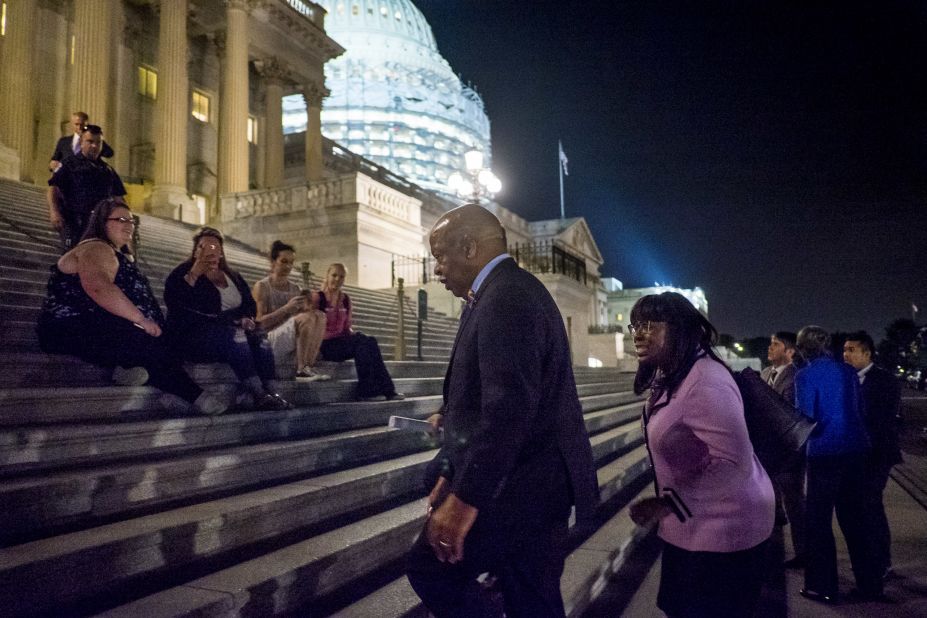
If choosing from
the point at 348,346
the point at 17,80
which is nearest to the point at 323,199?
the point at 17,80

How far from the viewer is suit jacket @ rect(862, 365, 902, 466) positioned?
4.71 metres

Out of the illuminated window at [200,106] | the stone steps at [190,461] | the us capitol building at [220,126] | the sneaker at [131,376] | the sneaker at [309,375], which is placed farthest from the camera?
the illuminated window at [200,106]

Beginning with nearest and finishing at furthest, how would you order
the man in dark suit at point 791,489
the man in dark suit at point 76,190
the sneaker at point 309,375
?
1. the man in dark suit at point 791,489
2. the sneaker at point 309,375
3. the man in dark suit at point 76,190

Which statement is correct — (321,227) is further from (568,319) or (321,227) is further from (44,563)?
(44,563)

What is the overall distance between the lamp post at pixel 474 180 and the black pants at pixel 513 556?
921cm

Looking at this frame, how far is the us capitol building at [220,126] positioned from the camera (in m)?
18.7

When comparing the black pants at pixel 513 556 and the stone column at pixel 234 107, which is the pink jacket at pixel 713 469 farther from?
the stone column at pixel 234 107

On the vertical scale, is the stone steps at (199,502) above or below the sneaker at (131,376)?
below

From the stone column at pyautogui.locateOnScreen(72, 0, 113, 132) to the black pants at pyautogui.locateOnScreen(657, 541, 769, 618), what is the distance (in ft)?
67.4

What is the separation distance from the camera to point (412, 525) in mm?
3789

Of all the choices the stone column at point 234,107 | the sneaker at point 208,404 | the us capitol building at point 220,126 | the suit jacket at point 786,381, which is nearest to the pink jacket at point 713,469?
the sneaker at point 208,404

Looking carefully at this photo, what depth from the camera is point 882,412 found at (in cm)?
478

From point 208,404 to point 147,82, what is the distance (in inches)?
1023

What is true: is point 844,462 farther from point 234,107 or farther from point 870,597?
point 234,107
